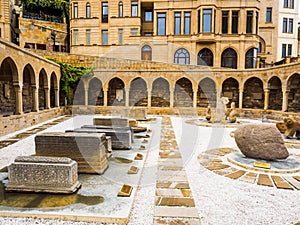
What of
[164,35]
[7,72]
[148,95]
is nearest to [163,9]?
[164,35]

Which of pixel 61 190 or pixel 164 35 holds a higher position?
pixel 164 35

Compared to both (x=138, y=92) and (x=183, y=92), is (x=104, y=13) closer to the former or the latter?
(x=138, y=92)

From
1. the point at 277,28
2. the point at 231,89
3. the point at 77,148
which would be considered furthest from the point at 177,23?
the point at 77,148

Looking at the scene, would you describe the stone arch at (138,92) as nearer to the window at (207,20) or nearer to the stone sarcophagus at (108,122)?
the window at (207,20)

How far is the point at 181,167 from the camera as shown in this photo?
5.99 meters

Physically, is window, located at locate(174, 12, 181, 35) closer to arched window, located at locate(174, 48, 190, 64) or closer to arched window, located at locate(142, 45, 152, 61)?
arched window, located at locate(174, 48, 190, 64)

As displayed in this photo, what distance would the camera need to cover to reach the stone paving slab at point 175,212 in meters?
3.67

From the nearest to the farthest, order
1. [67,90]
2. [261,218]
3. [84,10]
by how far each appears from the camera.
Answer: [261,218] < [67,90] < [84,10]

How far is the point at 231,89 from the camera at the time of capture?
777 inches

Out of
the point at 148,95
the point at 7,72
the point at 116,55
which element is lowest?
the point at 148,95

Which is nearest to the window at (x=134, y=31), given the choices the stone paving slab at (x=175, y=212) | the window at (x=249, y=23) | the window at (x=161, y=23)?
the window at (x=161, y=23)

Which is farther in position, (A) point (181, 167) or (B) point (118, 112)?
(B) point (118, 112)

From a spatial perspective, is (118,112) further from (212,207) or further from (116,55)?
(212,207)

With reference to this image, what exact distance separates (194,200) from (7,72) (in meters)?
14.7
